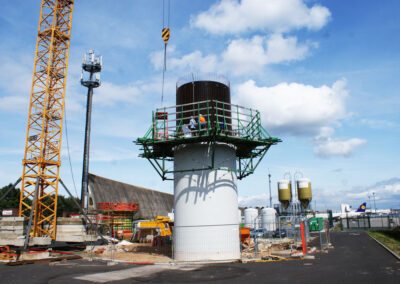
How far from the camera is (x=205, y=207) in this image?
18.8 metres

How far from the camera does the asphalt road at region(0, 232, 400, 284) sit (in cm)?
1279

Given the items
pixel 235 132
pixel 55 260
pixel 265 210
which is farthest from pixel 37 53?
pixel 265 210

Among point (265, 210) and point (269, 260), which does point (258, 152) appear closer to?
point (269, 260)

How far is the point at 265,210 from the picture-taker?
155 ft

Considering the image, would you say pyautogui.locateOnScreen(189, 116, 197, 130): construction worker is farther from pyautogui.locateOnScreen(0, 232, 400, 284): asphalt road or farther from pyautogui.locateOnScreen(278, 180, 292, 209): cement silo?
pyautogui.locateOnScreen(278, 180, 292, 209): cement silo

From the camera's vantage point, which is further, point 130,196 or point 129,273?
point 130,196

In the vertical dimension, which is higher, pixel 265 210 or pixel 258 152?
pixel 258 152

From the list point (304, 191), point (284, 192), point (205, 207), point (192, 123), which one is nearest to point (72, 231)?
point (205, 207)

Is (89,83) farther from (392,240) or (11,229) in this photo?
(392,240)

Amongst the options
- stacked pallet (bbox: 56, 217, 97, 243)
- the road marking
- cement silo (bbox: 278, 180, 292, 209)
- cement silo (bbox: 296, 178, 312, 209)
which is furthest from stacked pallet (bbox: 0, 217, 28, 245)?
cement silo (bbox: 296, 178, 312, 209)

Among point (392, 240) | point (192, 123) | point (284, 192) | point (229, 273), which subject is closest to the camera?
point (229, 273)

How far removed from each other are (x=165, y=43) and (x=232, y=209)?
14614mm

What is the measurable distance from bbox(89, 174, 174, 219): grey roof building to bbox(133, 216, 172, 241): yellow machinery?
549 inches

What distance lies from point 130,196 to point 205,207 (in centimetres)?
5025
